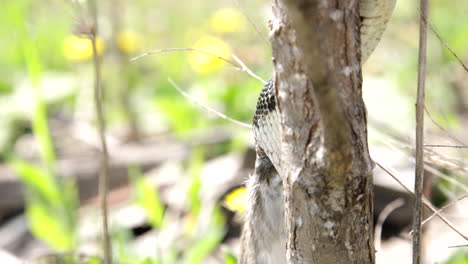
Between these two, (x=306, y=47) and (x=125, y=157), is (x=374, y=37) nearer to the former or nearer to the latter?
(x=306, y=47)

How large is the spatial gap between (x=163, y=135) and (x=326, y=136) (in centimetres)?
295

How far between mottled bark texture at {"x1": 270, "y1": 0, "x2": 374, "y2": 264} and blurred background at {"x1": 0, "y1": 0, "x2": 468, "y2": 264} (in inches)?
10.9

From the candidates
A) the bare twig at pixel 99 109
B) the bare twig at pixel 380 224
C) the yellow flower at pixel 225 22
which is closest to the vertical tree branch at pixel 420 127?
the bare twig at pixel 380 224

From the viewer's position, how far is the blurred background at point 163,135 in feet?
6.44

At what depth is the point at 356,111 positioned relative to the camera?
777 mm

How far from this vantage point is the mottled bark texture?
2.39 feet

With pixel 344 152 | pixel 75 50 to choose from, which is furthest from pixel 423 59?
pixel 75 50

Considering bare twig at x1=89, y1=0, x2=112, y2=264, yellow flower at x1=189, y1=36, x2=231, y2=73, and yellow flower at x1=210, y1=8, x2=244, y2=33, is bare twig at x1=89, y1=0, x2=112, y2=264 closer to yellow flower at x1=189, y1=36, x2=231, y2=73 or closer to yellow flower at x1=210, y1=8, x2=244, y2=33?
yellow flower at x1=189, y1=36, x2=231, y2=73

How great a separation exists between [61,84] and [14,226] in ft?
4.74

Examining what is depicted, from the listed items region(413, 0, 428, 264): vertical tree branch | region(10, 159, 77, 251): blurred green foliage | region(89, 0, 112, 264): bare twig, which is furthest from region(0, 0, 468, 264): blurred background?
region(89, 0, 112, 264): bare twig

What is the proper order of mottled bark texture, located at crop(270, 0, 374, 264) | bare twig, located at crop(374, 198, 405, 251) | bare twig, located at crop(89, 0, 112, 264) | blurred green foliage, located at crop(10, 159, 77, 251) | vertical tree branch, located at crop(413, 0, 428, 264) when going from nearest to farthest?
mottled bark texture, located at crop(270, 0, 374, 264) < vertical tree branch, located at crop(413, 0, 428, 264) < bare twig, located at crop(89, 0, 112, 264) < bare twig, located at crop(374, 198, 405, 251) < blurred green foliage, located at crop(10, 159, 77, 251)

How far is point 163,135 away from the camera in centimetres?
363

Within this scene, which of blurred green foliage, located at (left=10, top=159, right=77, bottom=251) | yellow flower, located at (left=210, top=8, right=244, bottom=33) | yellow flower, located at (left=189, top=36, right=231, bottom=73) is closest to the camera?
blurred green foliage, located at (left=10, top=159, right=77, bottom=251)

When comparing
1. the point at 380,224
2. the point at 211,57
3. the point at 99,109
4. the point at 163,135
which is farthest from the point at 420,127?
the point at 163,135
